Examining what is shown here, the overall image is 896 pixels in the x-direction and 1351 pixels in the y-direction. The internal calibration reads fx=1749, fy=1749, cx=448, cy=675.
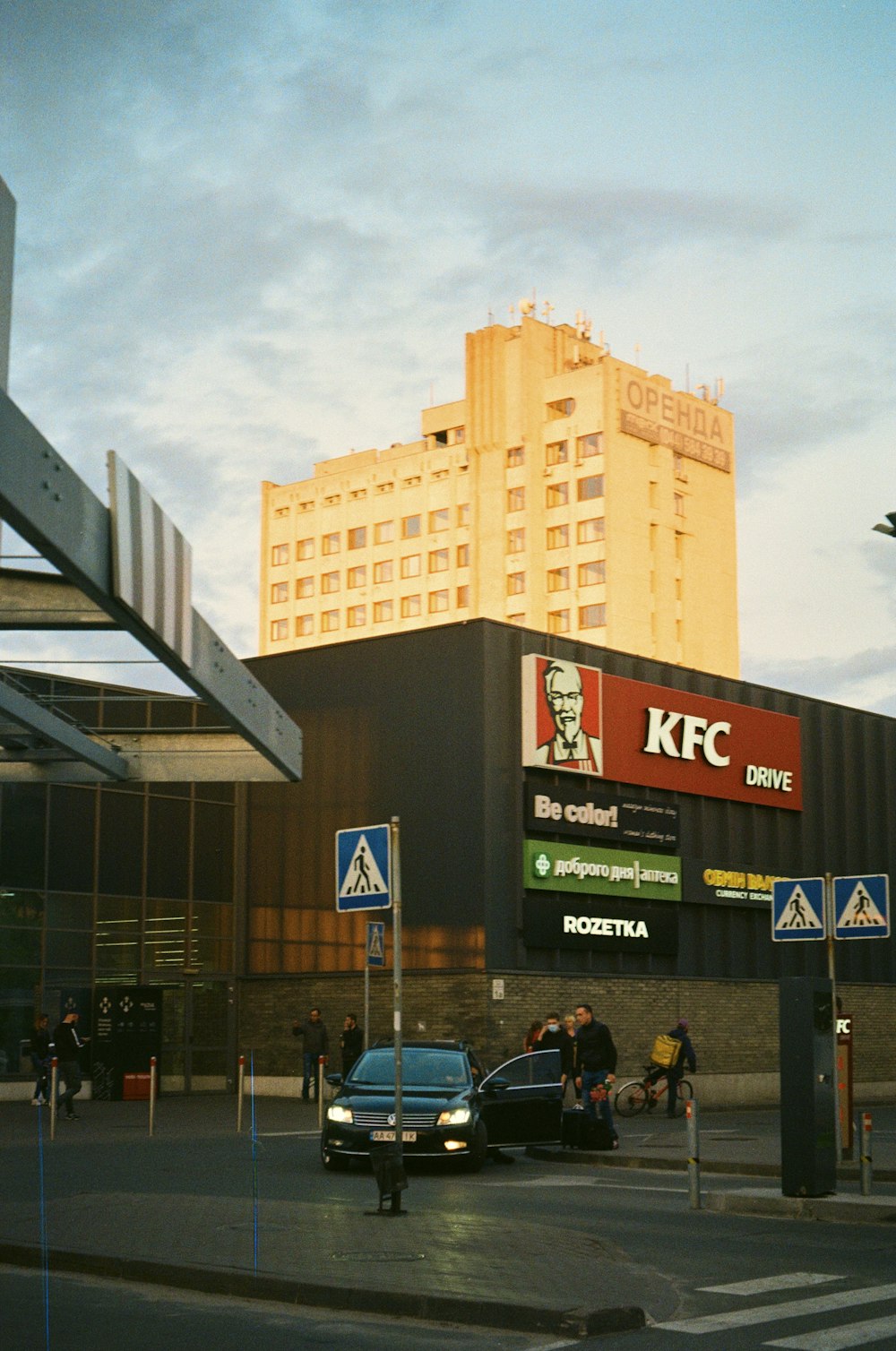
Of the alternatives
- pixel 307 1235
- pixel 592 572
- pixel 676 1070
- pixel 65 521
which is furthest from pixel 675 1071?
pixel 592 572

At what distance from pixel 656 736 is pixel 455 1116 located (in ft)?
64.9

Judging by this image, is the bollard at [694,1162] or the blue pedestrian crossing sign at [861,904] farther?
the blue pedestrian crossing sign at [861,904]

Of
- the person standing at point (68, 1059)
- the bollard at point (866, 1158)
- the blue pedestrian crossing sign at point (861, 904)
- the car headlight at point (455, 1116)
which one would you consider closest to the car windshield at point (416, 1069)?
the car headlight at point (455, 1116)

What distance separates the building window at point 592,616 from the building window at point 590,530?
Answer: 3507mm

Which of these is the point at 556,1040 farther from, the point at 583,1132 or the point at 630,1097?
the point at 630,1097

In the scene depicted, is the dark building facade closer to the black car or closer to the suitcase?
the suitcase

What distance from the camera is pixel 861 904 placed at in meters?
17.6

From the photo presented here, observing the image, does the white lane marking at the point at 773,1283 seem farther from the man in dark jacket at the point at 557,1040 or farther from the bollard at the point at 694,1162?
the man in dark jacket at the point at 557,1040

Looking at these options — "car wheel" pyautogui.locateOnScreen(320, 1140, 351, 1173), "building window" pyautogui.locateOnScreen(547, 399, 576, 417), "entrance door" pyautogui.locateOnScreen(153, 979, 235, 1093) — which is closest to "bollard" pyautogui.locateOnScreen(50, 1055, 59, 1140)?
"car wheel" pyautogui.locateOnScreen(320, 1140, 351, 1173)

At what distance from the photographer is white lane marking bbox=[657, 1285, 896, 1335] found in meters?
9.47

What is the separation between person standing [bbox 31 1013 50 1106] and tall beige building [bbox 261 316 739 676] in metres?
60.1

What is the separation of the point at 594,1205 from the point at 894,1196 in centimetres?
271

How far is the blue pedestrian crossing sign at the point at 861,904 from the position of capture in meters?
17.5

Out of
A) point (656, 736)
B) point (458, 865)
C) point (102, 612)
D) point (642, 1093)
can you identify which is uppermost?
point (656, 736)
